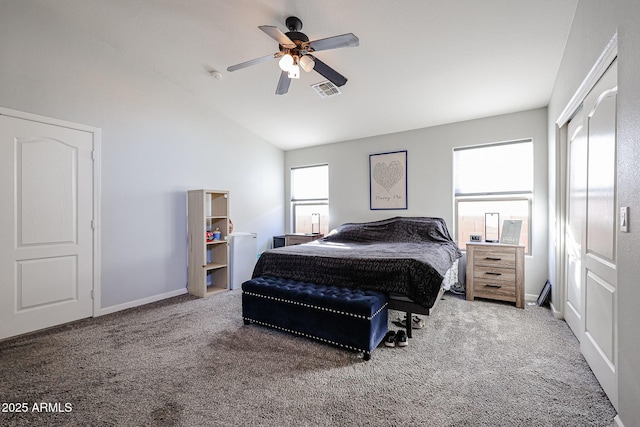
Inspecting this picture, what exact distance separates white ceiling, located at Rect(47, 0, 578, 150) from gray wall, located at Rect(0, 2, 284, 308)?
243 mm

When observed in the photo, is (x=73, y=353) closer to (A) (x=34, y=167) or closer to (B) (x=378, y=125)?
(A) (x=34, y=167)

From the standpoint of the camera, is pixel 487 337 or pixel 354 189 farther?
pixel 354 189

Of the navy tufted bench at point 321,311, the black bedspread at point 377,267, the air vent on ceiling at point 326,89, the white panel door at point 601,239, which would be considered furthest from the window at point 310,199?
the white panel door at point 601,239

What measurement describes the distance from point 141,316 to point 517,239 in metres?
4.46

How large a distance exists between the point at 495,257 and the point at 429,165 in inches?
63.0

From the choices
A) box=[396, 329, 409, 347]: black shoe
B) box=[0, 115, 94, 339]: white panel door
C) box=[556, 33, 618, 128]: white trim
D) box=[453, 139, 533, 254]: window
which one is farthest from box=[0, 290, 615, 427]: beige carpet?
box=[556, 33, 618, 128]: white trim

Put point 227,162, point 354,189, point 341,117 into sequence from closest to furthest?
point 341,117 → point 227,162 → point 354,189

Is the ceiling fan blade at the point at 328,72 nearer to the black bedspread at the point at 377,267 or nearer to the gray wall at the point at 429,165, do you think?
the black bedspread at the point at 377,267

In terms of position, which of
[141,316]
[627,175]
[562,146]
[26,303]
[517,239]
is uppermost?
[562,146]

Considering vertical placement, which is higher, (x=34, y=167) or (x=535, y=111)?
(x=535, y=111)

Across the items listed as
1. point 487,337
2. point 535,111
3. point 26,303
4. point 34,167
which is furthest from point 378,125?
point 26,303

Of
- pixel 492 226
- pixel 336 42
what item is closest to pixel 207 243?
pixel 336 42

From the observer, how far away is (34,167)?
2.75m

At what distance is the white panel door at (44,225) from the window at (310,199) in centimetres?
335
